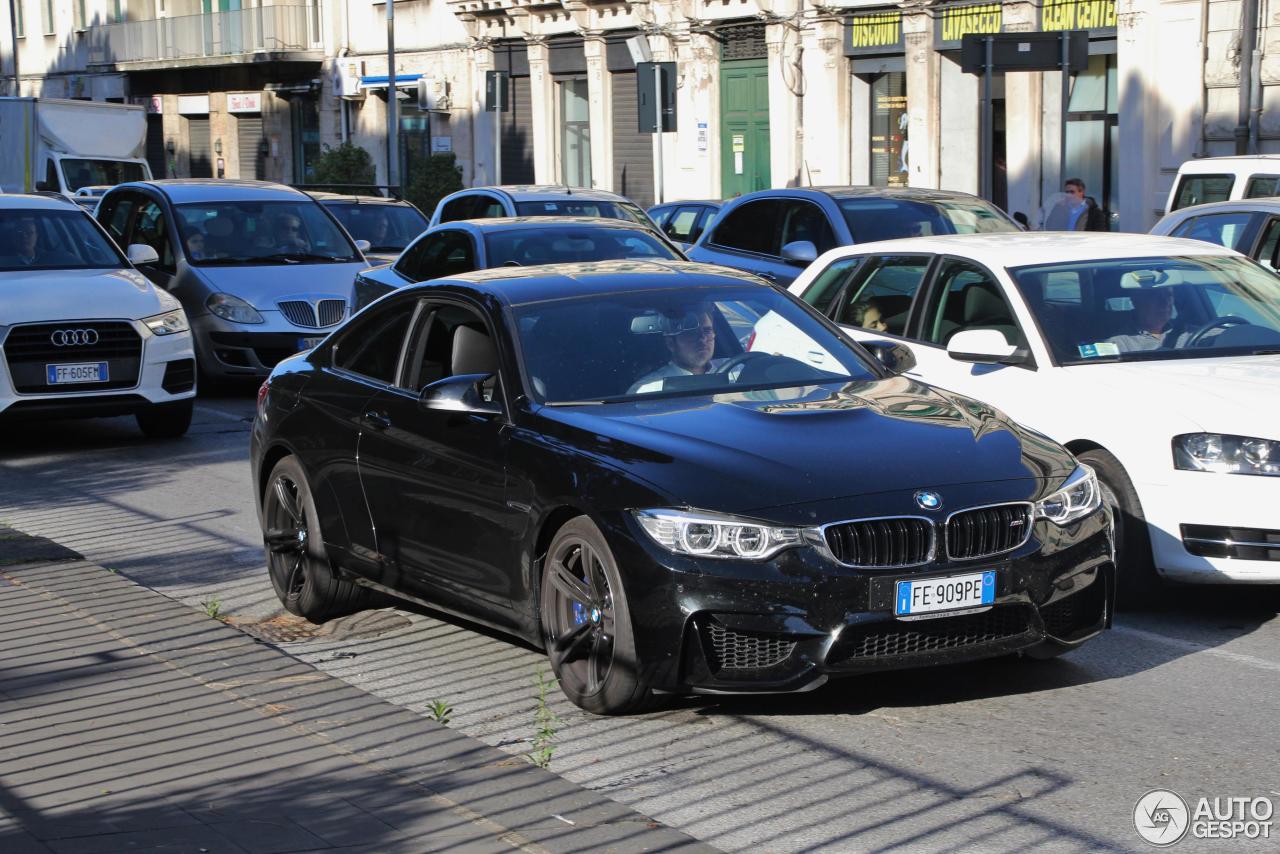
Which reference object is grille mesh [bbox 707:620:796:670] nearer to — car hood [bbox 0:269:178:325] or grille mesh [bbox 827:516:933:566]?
grille mesh [bbox 827:516:933:566]

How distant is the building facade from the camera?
26.1 metres

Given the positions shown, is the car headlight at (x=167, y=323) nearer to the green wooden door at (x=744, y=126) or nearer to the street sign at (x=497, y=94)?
the street sign at (x=497, y=94)

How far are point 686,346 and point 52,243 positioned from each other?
884cm

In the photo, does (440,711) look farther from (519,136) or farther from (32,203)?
(519,136)

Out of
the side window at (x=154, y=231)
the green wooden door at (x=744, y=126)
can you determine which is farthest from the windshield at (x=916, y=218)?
the green wooden door at (x=744, y=126)

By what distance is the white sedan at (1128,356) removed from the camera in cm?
757

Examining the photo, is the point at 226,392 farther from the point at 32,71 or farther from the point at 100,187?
the point at 32,71

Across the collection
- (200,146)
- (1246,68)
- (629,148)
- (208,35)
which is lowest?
(629,148)

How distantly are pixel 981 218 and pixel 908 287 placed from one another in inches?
217

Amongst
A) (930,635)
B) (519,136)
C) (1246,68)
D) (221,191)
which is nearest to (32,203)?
(221,191)

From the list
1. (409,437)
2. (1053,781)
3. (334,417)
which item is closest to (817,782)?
(1053,781)

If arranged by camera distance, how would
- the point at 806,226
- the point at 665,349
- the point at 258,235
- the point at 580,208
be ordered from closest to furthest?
the point at 665,349
the point at 806,226
the point at 258,235
the point at 580,208

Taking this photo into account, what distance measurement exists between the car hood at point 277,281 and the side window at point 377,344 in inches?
334

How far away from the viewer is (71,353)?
44.2 ft
